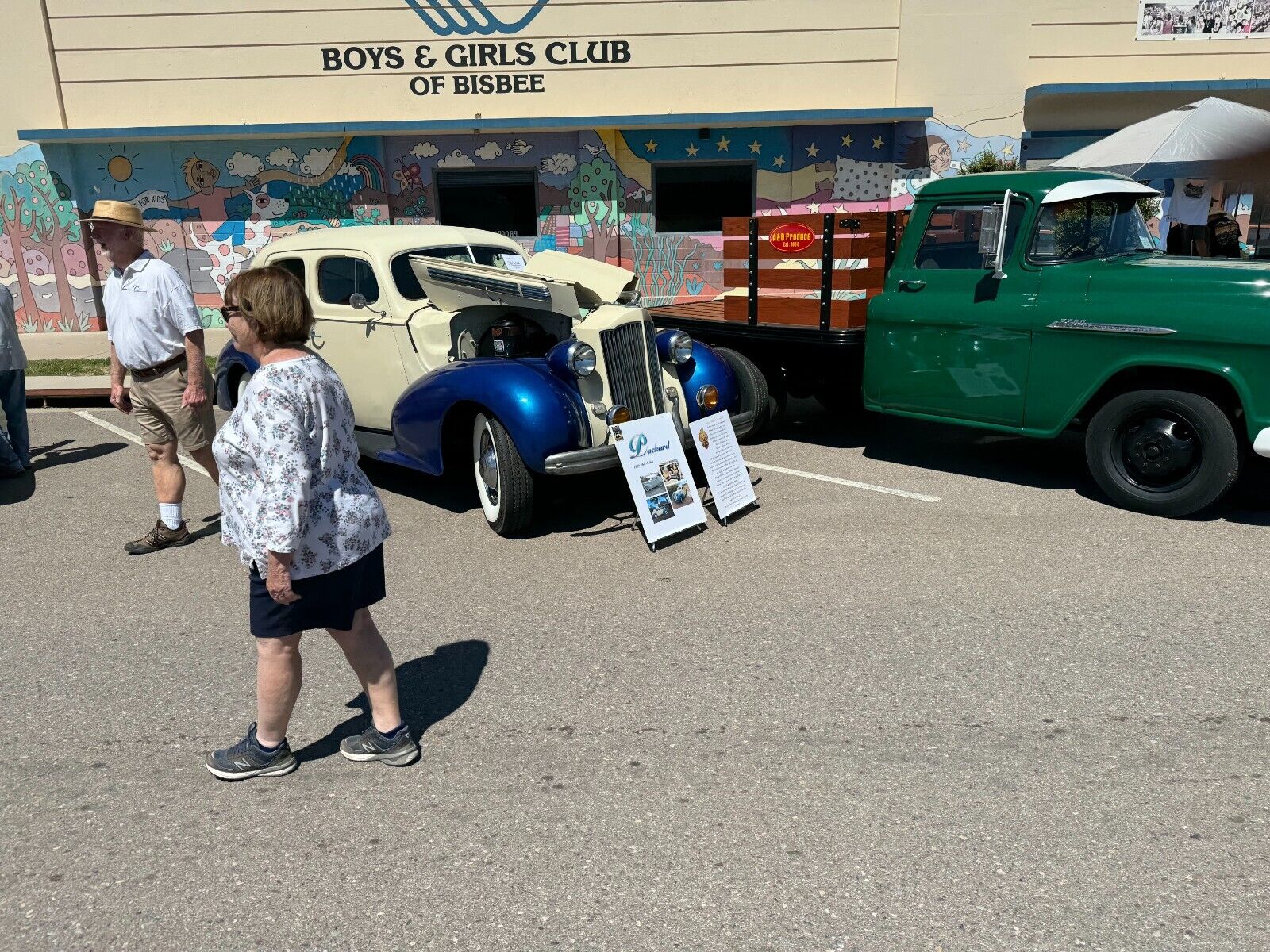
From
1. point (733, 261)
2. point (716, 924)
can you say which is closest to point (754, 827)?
point (716, 924)

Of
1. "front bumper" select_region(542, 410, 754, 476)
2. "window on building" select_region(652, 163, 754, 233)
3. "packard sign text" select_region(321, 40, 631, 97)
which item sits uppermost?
"packard sign text" select_region(321, 40, 631, 97)

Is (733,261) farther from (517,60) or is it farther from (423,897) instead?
(517,60)

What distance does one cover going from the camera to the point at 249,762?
10.5ft

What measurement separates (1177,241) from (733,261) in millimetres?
5495

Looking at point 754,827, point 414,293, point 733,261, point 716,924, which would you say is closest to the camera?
point 716,924

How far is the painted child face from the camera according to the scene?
14.6 meters

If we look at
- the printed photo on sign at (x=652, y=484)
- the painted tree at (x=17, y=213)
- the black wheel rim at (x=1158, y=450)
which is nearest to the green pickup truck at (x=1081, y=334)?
the black wheel rim at (x=1158, y=450)

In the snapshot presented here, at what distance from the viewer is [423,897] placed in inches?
104

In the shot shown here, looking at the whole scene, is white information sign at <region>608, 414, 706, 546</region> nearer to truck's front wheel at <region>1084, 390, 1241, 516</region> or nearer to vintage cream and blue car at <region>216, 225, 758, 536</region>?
vintage cream and blue car at <region>216, 225, 758, 536</region>

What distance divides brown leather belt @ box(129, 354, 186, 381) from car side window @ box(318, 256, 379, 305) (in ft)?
5.30

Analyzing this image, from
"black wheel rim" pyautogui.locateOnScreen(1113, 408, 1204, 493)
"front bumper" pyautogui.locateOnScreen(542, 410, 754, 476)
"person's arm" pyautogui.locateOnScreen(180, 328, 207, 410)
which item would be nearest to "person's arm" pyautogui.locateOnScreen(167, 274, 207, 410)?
"person's arm" pyautogui.locateOnScreen(180, 328, 207, 410)

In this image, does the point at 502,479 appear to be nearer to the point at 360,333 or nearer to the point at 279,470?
the point at 360,333

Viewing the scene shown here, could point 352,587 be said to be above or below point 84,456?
above

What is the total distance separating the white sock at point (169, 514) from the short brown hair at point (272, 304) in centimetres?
303
